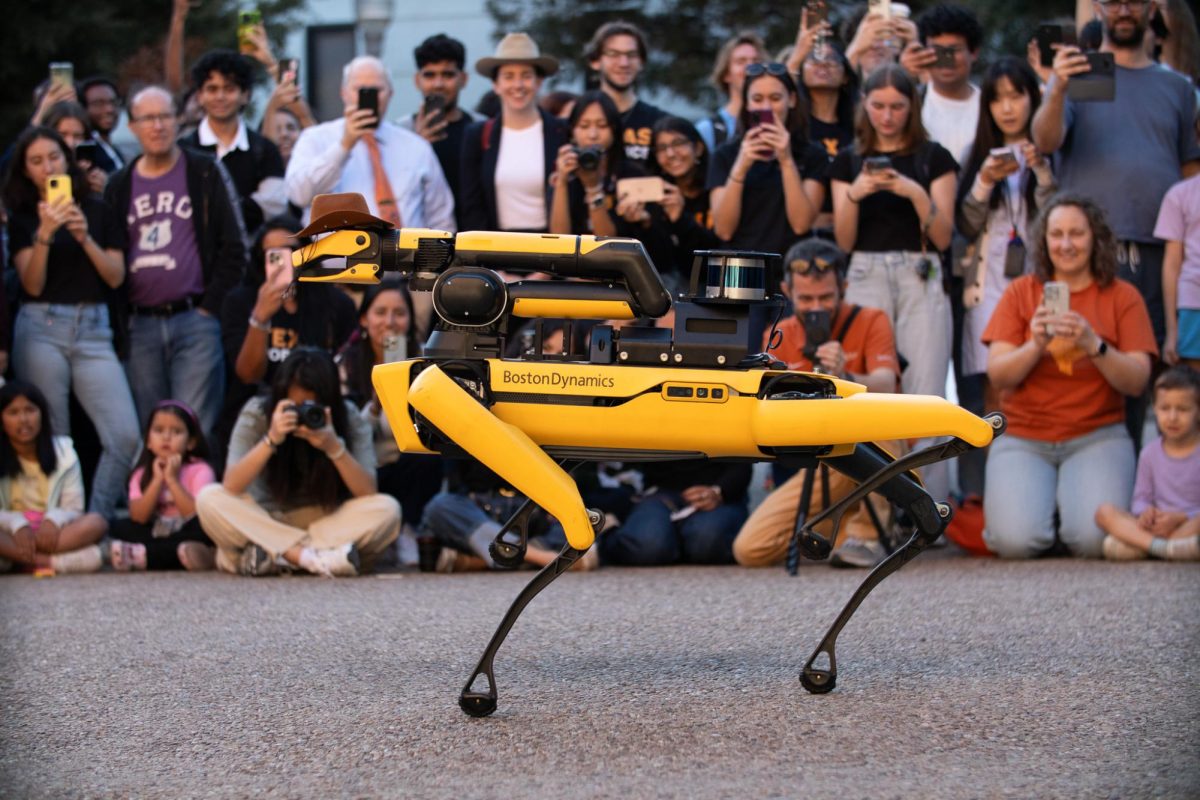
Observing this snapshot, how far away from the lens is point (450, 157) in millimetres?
9367

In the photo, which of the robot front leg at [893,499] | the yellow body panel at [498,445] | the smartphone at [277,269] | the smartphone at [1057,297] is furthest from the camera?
the smartphone at [277,269]

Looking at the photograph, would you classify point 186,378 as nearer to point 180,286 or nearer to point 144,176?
point 180,286

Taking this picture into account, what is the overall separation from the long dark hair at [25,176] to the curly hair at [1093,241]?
4739 mm

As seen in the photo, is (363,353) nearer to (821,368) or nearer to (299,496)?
(299,496)

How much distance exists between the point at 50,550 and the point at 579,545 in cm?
434

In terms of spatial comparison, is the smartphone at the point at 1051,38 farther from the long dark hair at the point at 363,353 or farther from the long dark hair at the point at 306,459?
the long dark hair at the point at 306,459

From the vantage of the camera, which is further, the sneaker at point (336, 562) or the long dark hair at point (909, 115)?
the long dark hair at point (909, 115)

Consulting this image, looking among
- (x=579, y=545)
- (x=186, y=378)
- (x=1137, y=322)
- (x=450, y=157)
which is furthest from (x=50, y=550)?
(x=1137, y=322)

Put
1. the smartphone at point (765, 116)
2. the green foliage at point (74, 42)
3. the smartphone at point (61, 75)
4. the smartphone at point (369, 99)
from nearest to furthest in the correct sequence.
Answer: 1. the smartphone at point (765, 116)
2. the smartphone at point (369, 99)
3. the smartphone at point (61, 75)
4. the green foliage at point (74, 42)

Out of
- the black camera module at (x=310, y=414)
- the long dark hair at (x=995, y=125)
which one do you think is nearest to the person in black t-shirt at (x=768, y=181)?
the long dark hair at (x=995, y=125)

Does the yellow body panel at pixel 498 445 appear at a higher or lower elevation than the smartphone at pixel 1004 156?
lower

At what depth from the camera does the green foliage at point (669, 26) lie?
19.9m

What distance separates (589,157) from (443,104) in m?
1.53

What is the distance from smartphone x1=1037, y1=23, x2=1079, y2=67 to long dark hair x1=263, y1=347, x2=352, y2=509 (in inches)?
150
